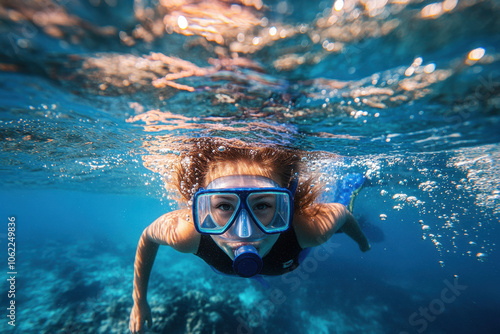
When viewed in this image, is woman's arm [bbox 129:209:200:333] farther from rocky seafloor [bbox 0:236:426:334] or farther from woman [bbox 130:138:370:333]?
rocky seafloor [bbox 0:236:426:334]

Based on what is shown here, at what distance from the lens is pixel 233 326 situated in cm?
902

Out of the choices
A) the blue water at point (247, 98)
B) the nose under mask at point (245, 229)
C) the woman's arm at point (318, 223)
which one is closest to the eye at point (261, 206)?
the nose under mask at point (245, 229)

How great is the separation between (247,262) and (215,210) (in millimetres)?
1063

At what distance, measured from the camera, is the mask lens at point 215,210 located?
12.1 feet

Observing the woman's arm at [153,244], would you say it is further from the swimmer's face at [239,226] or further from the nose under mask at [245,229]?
the nose under mask at [245,229]

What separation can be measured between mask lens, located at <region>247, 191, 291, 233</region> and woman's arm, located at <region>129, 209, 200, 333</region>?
158cm

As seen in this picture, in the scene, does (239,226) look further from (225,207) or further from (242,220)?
(225,207)

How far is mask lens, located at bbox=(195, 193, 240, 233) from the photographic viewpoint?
369cm

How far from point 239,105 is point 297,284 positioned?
548 inches

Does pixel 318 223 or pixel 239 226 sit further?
pixel 318 223

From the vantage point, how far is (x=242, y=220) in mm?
3551

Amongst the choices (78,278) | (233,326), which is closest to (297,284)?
(233,326)

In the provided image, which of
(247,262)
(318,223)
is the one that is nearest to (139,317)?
(247,262)

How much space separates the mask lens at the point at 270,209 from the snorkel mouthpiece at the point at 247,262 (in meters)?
0.48
